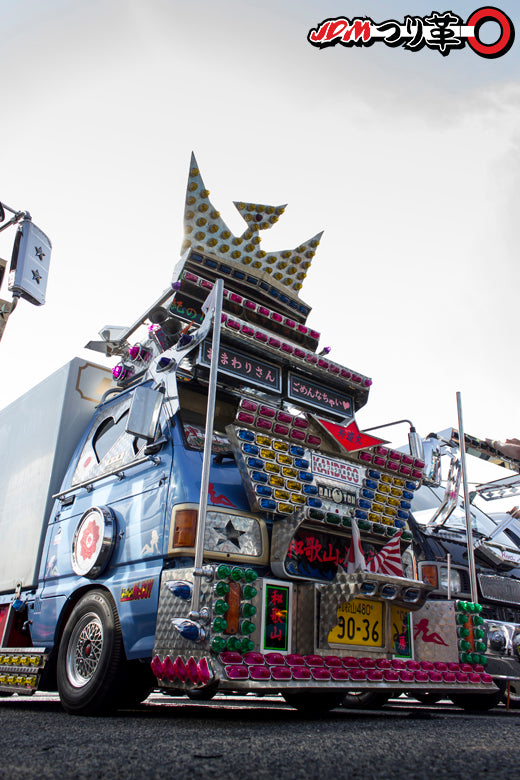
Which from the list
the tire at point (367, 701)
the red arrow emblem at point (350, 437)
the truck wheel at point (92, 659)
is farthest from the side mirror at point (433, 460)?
the truck wheel at point (92, 659)

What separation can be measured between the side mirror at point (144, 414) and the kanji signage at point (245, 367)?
0.50 metres

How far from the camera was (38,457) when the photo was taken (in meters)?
5.74

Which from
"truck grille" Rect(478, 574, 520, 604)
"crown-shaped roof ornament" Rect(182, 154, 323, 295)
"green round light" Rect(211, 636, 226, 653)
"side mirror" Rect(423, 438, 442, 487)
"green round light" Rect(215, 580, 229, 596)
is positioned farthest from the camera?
"side mirror" Rect(423, 438, 442, 487)

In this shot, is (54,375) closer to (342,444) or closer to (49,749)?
(342,444)

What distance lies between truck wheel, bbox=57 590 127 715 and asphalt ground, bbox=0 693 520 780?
27 centimetres

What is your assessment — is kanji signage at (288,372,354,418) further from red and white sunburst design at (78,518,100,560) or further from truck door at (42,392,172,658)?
red and white sunburst design at (78,518,100,560)

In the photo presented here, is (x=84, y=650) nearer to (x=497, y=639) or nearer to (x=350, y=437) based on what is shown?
(x=350, y=437)

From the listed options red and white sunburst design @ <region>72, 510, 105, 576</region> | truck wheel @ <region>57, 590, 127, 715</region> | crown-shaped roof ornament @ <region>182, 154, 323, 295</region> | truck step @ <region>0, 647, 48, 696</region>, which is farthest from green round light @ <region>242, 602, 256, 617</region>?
crown-shaped roof ornament @ <region>182, 154, 323, 295</region>

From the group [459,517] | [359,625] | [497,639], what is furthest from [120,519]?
[459,517]

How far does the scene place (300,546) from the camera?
3.93m

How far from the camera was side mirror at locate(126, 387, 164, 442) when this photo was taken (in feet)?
13.4

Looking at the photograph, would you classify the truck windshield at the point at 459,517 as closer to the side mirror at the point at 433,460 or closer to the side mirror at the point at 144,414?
the side mirror at the point at 433,460

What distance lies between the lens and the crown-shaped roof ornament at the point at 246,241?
6023 millimetres

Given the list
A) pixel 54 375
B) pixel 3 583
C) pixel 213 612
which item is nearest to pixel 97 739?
pixel 213 612
